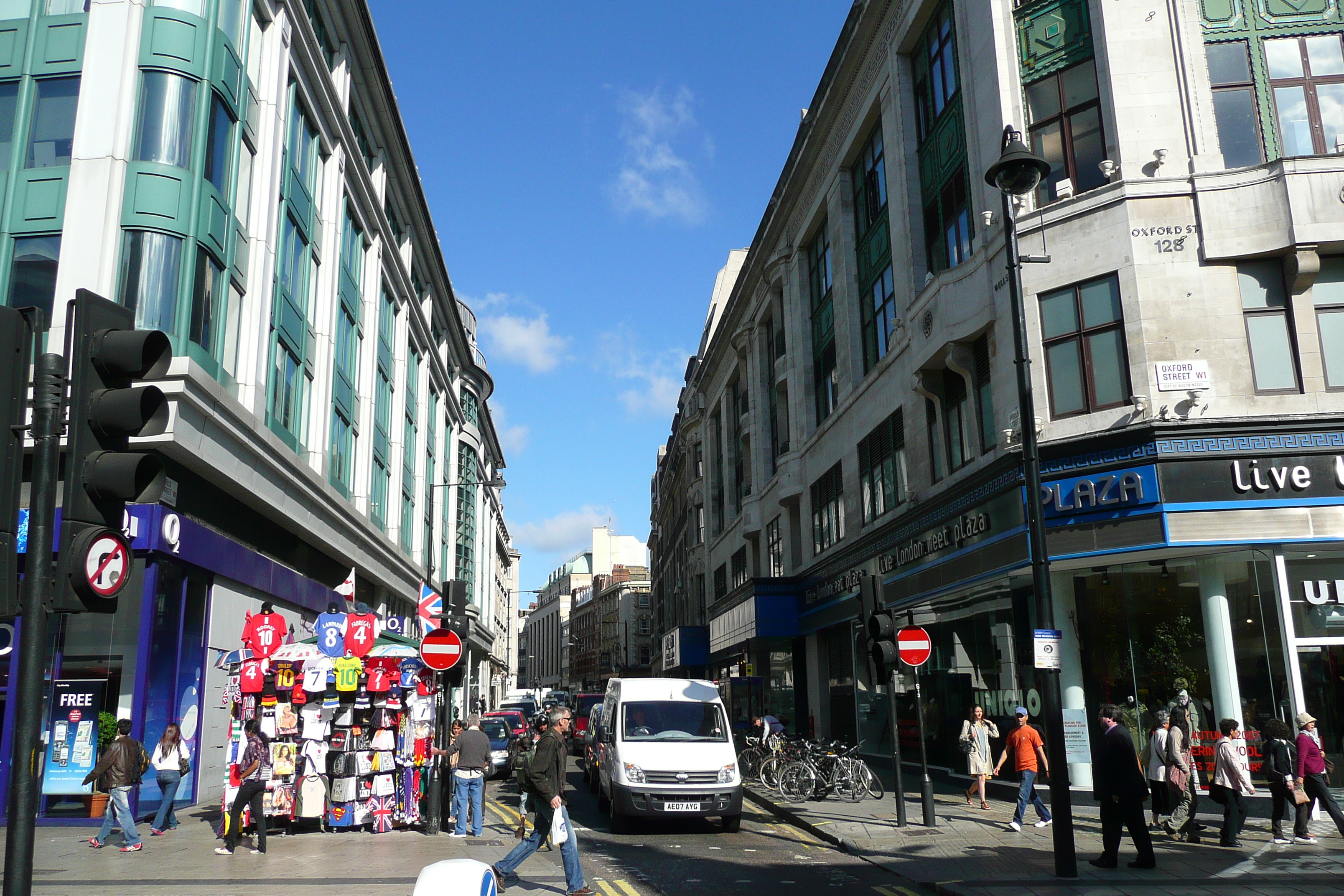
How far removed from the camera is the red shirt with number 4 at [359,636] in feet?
51.1

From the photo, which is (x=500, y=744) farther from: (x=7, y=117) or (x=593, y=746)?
(x=7, y=117)

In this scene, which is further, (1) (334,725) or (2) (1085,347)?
(2) (1085,347)

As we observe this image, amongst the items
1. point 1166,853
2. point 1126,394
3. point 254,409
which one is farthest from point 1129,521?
point 254,409

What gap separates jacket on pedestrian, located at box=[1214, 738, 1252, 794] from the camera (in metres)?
12.6

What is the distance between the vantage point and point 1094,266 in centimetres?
1747

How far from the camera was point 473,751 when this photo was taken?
1459cm

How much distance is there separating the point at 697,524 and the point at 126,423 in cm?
5667

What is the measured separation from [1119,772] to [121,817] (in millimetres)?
12223

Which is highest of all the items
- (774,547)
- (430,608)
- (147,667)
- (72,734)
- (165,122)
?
(165,122)

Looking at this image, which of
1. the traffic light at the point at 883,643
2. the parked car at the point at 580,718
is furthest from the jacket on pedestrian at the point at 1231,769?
the parked car at the point at 580,718

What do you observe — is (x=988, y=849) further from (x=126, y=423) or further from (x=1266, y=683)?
(x=126, y=423)

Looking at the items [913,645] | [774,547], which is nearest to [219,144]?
[913,645]

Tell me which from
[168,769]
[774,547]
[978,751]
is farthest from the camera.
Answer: [774,547]

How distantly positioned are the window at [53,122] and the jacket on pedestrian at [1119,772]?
760 inches
